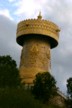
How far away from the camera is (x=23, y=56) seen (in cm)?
4416

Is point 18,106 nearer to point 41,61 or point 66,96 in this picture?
point 66,96

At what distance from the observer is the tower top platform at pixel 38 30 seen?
44.0 metres

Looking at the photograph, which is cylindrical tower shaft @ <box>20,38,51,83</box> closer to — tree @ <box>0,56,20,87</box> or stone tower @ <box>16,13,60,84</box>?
stone tower @ <box>16,13,60,84</box>

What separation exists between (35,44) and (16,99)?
13759 mm

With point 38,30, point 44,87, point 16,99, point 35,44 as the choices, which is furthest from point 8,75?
point 38,30

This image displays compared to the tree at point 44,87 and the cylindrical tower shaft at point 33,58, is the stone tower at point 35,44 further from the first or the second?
the tree at point 44,87

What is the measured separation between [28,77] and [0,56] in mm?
4671

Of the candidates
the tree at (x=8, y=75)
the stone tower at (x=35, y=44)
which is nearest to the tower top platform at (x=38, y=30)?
the stone tower at (x=35, y=44)

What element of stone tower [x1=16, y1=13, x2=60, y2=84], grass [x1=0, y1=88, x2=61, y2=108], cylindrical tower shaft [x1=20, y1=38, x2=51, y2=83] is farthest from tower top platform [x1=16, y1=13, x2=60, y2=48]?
grass [x1=0, y1=88, x2=61, y2=108]

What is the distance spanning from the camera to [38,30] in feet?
144

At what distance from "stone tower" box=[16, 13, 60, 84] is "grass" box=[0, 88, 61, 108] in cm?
1025

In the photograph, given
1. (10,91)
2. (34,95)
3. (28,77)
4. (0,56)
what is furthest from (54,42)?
(10,91)

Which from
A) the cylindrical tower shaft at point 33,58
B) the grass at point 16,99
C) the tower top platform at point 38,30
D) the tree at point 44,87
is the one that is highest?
the tower top platform at point 38,30

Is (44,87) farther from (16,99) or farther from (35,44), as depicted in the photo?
(35,44)
